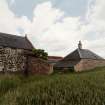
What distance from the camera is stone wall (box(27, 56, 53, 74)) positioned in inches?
1094

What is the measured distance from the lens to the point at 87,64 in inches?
1731

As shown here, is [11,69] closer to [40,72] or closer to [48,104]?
[40,72]

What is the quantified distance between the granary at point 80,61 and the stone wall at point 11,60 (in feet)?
49.6

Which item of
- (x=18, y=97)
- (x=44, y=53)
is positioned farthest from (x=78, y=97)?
(x=44, y=53)

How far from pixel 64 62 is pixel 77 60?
382 cm

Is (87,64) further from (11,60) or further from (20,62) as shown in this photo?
(11,60)

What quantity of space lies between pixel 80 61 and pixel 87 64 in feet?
9.30

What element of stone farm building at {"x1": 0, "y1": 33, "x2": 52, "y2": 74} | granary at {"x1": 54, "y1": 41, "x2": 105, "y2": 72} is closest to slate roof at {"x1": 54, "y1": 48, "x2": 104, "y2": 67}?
granary at {"x1": 54, "y1": 41, "x2": 105, "y2": 72}

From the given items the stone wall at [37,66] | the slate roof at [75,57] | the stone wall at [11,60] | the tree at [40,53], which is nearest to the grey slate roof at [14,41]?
the tree at [40,53]

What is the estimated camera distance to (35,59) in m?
28.5

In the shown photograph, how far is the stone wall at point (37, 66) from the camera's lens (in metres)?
27.8

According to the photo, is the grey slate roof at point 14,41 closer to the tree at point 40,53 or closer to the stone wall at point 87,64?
the tree at point 40,53

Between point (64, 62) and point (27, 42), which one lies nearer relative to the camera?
point (27, 42)

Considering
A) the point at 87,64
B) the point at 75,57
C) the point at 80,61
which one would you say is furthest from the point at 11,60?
the point at 87,64
